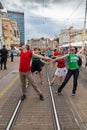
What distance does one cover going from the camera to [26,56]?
325 inches

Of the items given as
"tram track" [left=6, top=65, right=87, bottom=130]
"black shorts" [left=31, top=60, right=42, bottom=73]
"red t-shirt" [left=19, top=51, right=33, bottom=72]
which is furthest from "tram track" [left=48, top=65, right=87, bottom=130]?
"black shorts" [left=31, top=60, right=42, bottom=73]

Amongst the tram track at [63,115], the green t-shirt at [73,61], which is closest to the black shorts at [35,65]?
the green t-shirt at [73,61]

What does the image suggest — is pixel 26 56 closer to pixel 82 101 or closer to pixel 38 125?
pixel 82 101

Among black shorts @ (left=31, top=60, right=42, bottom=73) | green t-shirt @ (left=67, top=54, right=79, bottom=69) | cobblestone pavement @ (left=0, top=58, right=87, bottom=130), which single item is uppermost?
green t-shirt @ (left=67, top=54, right=79, bottom=69)

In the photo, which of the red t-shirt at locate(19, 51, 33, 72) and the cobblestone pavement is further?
the red t-shirt at locate(19, 51, 33, 72)

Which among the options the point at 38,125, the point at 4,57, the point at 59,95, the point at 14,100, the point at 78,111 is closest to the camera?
the point at 38,125

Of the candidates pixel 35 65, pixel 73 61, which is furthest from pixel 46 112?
pixel 35 65

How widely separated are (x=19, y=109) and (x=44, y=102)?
1.17 m

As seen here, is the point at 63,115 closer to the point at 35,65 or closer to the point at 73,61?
the point at 73,61

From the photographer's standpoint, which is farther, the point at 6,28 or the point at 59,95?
the point at 6,28

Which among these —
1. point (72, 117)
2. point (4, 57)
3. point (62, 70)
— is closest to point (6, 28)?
point (4, 57)

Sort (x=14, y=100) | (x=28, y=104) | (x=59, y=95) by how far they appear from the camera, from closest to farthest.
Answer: (x=28, y=104) < (x=14, y=100) < (x=59, y=95)

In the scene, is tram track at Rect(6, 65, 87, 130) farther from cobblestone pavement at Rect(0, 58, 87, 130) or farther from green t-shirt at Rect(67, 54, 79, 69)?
green t-shirt at Rect(67, 54, 79, 69)

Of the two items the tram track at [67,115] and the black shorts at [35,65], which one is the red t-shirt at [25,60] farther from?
the black shorts at [35,65]
